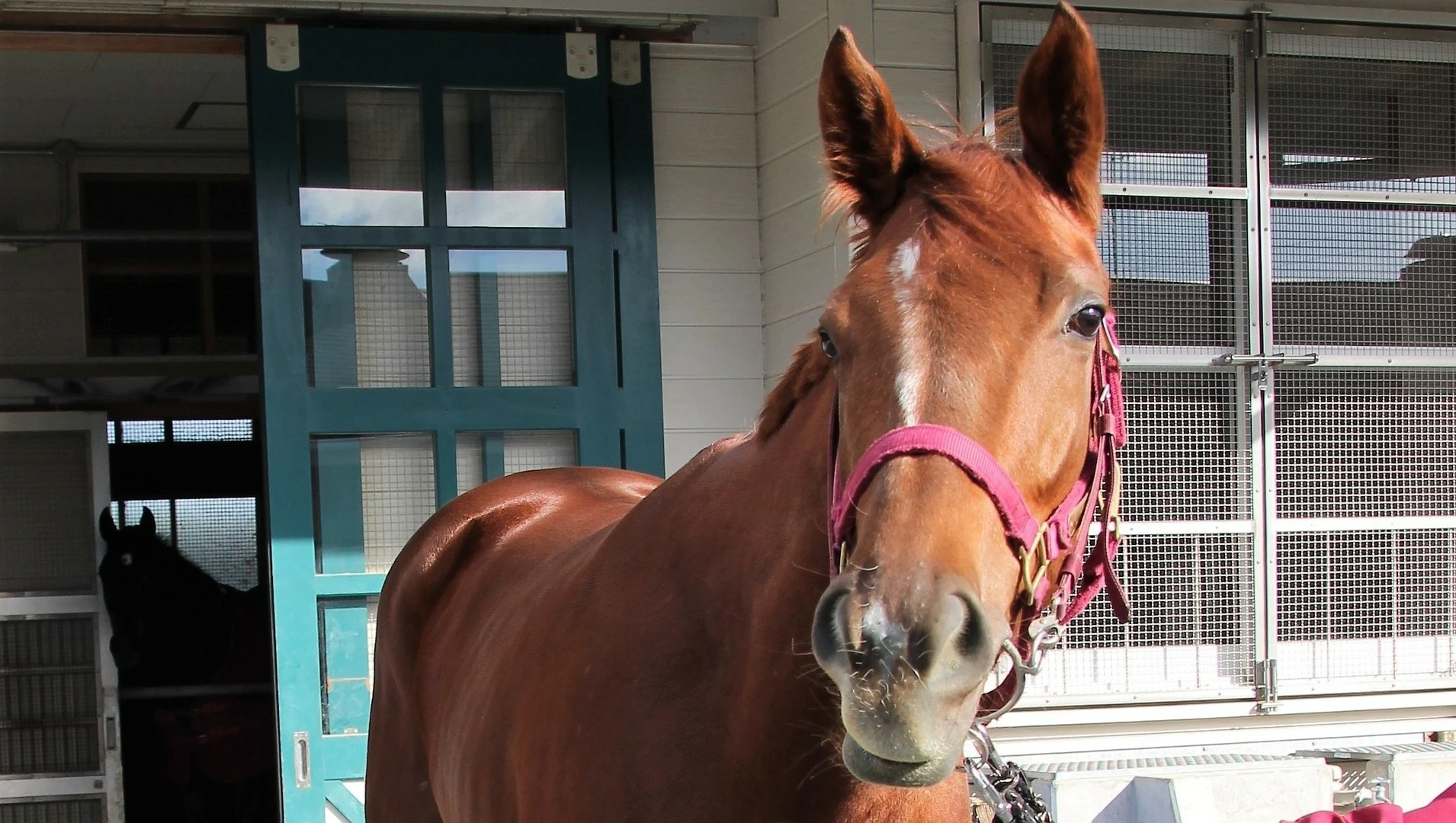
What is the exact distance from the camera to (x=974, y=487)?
1.01m

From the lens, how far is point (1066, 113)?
1236mm

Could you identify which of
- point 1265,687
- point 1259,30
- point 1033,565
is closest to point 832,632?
point 1033,565

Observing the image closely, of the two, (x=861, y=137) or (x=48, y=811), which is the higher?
(x=861, y=137)

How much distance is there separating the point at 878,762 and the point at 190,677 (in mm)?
5087

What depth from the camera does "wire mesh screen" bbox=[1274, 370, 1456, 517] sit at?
11.3ft

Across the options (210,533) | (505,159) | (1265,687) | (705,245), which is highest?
(505,159)

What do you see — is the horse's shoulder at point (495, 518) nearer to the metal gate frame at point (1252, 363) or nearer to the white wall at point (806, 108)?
the white wall at point (806, 108)

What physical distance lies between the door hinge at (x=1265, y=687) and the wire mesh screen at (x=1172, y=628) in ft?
0.07

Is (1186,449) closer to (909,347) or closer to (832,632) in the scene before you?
(909,347)

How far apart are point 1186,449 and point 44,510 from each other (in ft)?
12.8

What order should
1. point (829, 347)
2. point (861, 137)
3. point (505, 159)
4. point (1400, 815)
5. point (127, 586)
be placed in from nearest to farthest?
point (829, 347), point (861, 137), point (1400, 815), point (505, 159), point (127, 586)

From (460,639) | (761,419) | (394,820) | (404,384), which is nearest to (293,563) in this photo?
(404,384)

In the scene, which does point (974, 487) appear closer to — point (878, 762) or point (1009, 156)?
point (878, 762)

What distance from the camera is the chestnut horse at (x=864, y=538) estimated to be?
944mm
